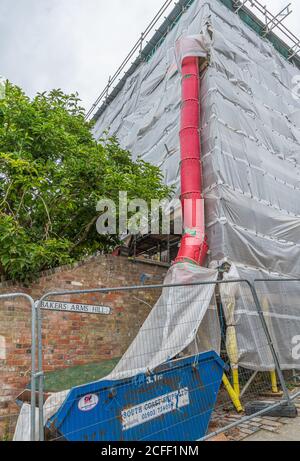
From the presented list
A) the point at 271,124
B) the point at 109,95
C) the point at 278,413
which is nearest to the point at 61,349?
the point at 278,413

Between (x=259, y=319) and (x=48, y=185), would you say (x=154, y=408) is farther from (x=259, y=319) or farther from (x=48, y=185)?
(x=48, y=185)

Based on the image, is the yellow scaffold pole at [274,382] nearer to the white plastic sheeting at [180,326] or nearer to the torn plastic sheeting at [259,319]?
the torn plastic sheeting at [259,319]

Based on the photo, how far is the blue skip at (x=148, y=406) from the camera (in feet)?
10.6

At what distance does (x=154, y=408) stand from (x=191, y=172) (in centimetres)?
539

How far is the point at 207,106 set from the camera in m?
8.62

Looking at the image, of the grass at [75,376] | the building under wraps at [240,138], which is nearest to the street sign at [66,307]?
the grass at [75,376]

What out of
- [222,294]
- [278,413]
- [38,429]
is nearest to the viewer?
[38,429]

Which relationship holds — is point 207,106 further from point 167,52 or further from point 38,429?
point 38,429

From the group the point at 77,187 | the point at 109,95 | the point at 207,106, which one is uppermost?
the point at 109,95

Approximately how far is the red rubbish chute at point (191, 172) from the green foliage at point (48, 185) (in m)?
0.69

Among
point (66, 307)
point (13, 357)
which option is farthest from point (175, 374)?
point (13, 357)

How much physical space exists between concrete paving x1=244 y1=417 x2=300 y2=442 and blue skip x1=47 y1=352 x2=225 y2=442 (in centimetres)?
63
